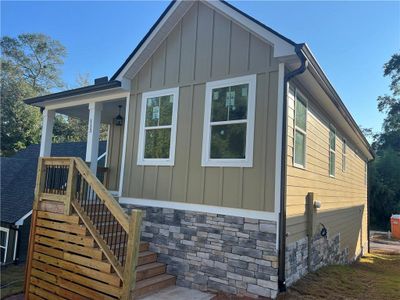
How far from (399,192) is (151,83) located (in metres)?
24.3

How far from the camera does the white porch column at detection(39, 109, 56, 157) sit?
8.38m

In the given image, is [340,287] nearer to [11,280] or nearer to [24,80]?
[11,280]

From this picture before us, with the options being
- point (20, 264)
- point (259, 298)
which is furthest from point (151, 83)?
point (20, 264)

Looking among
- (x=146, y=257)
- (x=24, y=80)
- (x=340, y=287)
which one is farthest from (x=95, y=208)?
(x=24, y=80)

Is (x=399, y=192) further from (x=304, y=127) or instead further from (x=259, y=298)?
(x=259, y=298)

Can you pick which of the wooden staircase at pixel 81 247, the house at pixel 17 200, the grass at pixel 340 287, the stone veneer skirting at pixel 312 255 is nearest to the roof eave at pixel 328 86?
the stone veneer skirting at pixel 312 255

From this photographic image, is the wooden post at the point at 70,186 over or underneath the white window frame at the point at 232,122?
underneath

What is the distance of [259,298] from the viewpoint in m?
4.60

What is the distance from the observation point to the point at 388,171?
24766 mm

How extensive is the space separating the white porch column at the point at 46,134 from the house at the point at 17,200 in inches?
119

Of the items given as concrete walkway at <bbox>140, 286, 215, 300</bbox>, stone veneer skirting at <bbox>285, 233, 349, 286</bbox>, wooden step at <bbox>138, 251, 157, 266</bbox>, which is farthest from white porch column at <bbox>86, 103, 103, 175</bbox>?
stone veneer skirting at <bbox>285, 233, 349, 286</bbox>

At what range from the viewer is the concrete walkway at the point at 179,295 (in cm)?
487

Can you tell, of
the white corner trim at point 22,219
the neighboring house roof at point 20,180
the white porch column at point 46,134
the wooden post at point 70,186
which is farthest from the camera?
the neighboring house roof at point 20,180

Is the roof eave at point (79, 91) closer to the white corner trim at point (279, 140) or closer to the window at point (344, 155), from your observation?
the white corner trim at point (279, 140)
